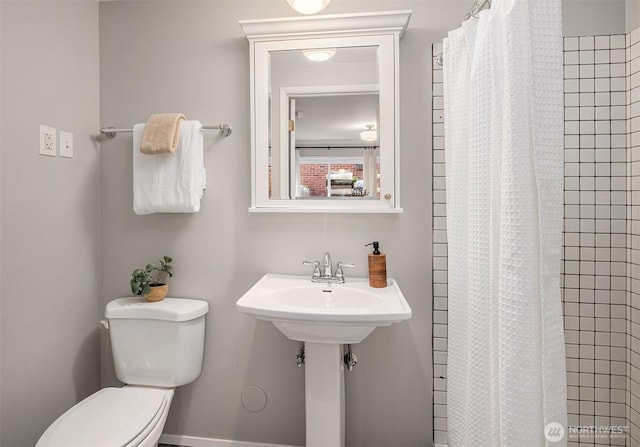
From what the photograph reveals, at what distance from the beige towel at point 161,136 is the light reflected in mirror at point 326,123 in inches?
16.8

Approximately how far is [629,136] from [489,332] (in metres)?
1.13

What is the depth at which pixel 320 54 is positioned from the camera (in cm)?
159

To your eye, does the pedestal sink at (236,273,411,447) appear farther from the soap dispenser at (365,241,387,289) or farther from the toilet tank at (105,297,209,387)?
the toilet tank at (105,297,209,387)

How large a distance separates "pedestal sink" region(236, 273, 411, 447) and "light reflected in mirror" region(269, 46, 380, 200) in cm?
42

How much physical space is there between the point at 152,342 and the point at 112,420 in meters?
0.35

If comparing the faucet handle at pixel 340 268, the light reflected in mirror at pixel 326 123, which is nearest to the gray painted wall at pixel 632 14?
the light reflected in mirror at pixel 326 123

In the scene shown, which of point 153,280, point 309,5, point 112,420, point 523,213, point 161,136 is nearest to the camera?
point 523,213

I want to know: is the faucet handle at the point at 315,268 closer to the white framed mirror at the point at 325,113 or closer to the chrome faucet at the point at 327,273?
the chrome faucet at the point at 327,273

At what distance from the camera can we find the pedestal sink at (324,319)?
115 cm


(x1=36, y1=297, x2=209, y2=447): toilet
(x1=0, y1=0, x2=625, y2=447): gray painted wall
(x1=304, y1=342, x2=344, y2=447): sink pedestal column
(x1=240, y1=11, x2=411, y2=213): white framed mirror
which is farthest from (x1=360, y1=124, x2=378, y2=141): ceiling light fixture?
(x1=36, y1=297, x2=209, y2=447): toilet

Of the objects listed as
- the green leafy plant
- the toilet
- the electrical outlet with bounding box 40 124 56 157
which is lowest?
the toilet

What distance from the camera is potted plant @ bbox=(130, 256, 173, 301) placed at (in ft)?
5.22

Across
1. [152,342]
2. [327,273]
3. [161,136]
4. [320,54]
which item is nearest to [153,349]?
[152,342]

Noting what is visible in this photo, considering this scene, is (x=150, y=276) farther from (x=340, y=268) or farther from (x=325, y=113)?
(x=325, y=113)
